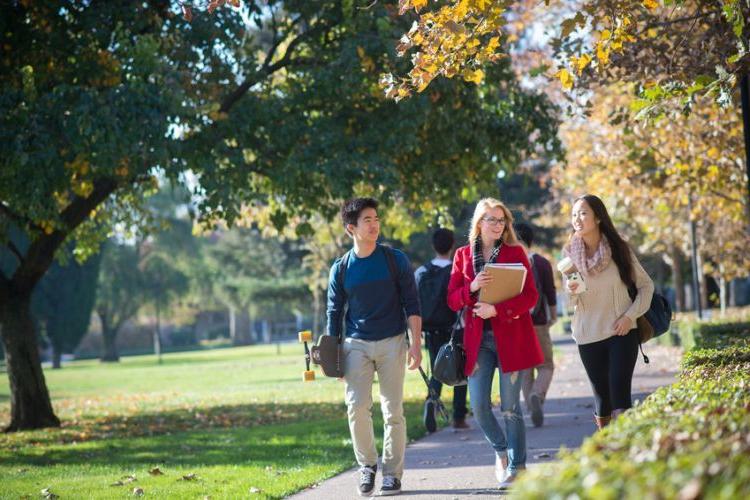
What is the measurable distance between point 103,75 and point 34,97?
1.11m

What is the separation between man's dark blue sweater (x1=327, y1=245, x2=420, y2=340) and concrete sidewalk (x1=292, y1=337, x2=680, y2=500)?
1172mm

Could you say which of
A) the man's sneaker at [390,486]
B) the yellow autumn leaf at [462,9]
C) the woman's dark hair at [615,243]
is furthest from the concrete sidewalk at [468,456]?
the yellow autumn leaf at [462,9]

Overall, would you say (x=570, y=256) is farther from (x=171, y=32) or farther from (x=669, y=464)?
(x=171, y=32)

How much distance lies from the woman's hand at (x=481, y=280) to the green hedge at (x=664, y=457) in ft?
7.01

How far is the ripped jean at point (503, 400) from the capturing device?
22.4ft

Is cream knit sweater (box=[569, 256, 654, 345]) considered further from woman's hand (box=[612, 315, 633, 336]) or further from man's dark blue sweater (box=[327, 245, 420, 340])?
man's dark blue sweater (box=[327, 245, 420, 340])

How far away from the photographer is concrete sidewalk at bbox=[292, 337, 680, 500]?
7.11 m

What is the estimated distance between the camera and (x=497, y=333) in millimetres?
6824

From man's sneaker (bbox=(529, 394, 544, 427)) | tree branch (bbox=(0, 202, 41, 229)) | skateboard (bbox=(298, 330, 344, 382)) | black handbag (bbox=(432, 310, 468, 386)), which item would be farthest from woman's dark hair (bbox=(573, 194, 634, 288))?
tree branch (bbox=(0, 202, 41, 229))

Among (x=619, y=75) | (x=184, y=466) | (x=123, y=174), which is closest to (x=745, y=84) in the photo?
(x=619, y=75)

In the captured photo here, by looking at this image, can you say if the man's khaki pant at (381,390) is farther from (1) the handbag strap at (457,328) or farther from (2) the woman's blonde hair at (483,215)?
(2) the woman's blonde hair at (483,215)

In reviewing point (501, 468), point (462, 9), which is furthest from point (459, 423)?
point (462, 9)

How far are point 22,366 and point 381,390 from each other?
955cm

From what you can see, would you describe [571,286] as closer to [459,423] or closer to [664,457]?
[664,457]
